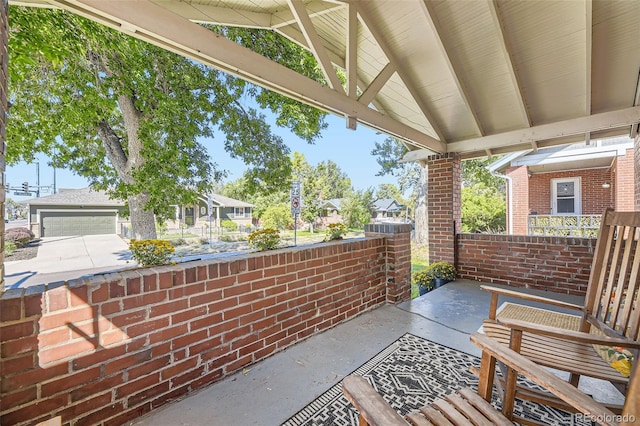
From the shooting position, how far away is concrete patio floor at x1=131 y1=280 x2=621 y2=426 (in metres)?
1.77

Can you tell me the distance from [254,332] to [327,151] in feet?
122

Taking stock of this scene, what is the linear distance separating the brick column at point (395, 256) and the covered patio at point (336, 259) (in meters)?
0.03

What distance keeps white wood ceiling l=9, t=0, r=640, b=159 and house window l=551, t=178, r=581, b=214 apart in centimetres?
652

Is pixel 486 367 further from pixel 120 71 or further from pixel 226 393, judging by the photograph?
pixel 120 71

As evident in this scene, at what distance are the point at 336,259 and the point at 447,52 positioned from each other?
2787mm

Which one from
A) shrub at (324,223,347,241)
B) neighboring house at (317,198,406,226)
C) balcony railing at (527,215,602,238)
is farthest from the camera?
neighboring house at (317,198,406,226)

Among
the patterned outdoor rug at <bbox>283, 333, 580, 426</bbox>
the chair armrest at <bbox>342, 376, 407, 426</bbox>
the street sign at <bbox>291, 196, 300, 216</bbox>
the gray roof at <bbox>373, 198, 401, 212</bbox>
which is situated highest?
the gray roof at <bbox>373, 198, 401, 212</bbox>

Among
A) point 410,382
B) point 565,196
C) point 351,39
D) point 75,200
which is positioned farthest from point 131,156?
point 565,196

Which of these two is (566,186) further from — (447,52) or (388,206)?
(388,206)

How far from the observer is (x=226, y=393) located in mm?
1966

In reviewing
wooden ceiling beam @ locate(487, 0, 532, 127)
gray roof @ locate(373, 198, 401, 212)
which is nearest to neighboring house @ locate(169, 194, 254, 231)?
wooden ceiling beam @ locate(487, 0, 532, 127)

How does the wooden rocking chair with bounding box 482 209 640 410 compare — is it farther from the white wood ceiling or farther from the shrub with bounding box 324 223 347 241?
the white wood ceiling

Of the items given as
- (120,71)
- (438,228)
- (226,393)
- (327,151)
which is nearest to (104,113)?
(120,71)

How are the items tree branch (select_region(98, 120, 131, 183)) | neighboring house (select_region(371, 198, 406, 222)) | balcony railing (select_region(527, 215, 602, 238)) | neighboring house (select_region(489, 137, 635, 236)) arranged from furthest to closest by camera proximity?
neighboring house (select_region(371, 198, 406, 222)) → balcony railing (select_region(527, 215, 602, 238)) → tree branch (select_region(98, 120, 131, 183)) → neighboring house (select_region(489, 137, 635, 236))
